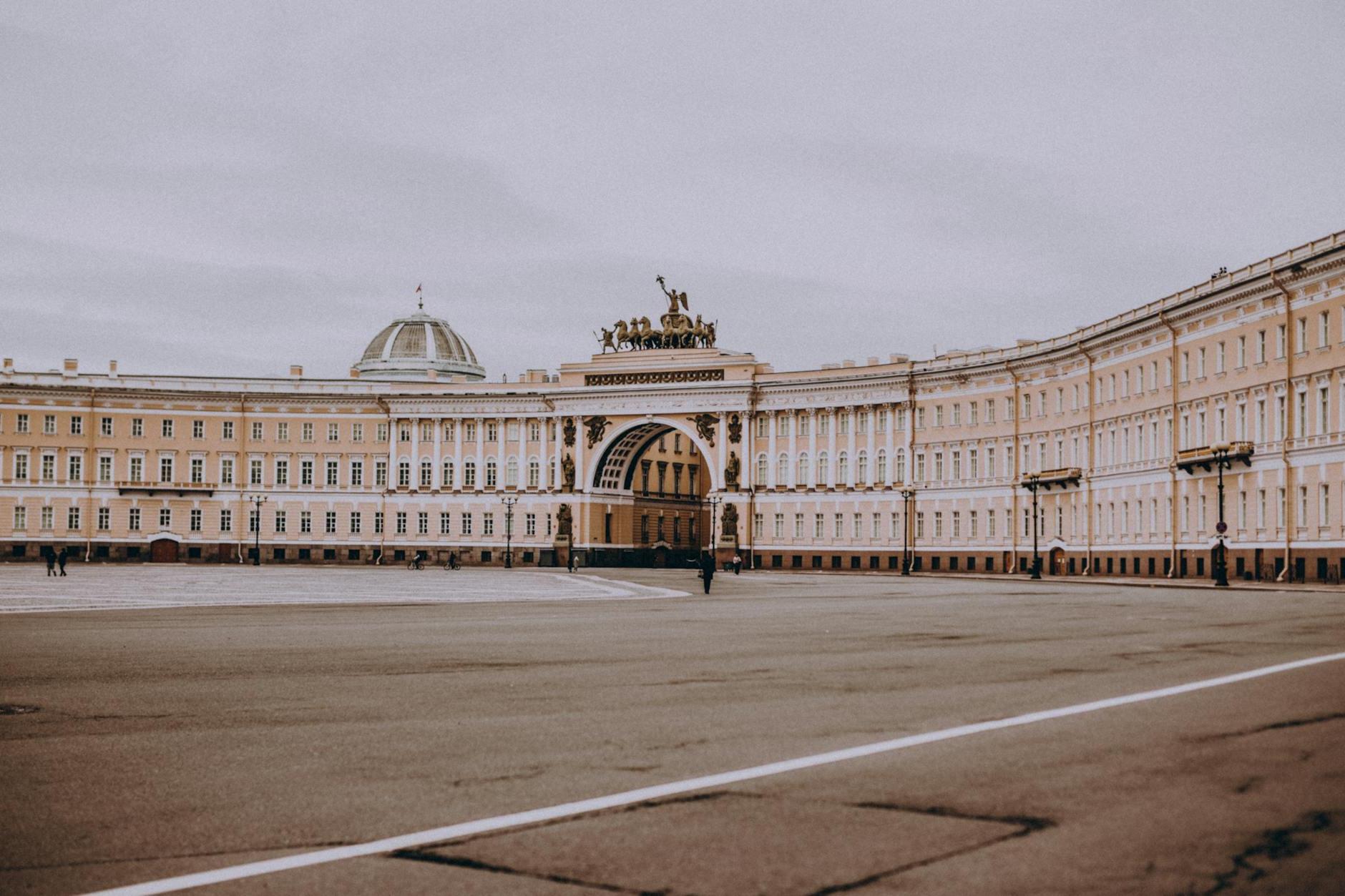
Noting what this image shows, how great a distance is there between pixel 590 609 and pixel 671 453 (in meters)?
103

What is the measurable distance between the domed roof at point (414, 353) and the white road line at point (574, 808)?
426 feet

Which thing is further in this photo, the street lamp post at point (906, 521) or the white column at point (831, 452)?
the white column at point (831, 452)

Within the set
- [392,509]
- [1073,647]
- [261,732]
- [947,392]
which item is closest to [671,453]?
[392,509]

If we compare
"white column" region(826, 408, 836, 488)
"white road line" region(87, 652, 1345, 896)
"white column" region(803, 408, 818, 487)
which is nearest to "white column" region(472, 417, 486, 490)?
"white column" region(803, 408, 818, 487)

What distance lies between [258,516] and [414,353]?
25704 mm

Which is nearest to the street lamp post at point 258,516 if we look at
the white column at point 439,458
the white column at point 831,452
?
the white column at point 439,458

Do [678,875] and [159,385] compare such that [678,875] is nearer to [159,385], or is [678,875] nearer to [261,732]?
[261,732]

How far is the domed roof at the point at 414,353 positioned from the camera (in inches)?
5615

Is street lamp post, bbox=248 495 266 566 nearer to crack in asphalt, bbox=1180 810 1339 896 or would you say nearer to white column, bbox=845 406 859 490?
white column, bbox=845 406 859 490

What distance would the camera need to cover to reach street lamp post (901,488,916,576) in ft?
353

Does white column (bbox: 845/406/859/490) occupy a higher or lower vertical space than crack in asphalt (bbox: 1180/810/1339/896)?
higher

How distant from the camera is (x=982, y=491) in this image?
4126 inches

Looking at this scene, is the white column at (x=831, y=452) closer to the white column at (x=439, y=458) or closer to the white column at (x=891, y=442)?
the white column at (x=891, y=442)

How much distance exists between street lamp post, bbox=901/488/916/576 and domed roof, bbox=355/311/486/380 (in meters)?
48.5
